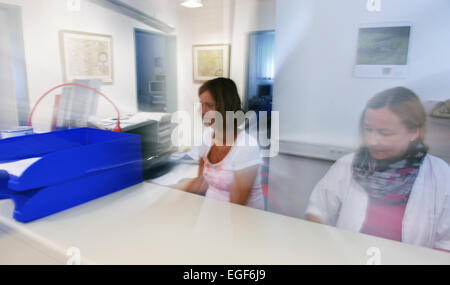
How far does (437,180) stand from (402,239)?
0.19 meters

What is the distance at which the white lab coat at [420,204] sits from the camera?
0.81 meters

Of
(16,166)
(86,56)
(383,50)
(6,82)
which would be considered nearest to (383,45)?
(383,50)

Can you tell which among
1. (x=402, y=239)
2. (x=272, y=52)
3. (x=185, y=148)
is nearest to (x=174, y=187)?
(x=185, y=148)

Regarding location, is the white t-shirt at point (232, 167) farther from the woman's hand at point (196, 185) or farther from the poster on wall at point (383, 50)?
the poster on wall at point (383, 50)

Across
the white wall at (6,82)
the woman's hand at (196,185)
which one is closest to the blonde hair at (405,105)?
the woman's hand at (196,185)

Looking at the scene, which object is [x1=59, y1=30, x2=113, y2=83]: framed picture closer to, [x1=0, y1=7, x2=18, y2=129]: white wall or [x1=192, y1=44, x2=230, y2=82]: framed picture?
[x1=0, y1=7, x2=18, y2=129]: white wall

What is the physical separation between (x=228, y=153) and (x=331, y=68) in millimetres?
413

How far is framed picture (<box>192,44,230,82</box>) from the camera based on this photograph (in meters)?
0.95

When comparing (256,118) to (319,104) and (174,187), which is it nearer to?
(319,104)

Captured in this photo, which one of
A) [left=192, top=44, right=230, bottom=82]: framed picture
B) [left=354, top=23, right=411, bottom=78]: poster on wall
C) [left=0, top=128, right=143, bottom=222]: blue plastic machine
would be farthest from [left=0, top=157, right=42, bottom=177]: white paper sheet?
[left=354, top=23, right=411, bottom=78]: poster on wall

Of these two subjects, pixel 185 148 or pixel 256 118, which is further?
pixel 185 148

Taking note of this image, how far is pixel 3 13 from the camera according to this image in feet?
3.44

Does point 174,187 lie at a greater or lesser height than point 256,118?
lesser

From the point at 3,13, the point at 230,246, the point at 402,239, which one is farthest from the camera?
the point at 3,13
